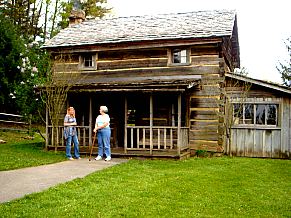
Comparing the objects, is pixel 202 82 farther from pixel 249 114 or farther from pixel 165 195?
pixel 165 195

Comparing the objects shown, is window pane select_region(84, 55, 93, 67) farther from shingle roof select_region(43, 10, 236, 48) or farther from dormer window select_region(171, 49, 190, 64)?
dormer window select_region(171, 49, 190, 64)

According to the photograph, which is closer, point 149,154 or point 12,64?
point 149,154

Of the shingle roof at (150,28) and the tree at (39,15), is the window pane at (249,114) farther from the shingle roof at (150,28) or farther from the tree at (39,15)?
the tree at (39,15)

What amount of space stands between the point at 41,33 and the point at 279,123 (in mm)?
26058

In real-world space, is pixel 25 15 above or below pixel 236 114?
above

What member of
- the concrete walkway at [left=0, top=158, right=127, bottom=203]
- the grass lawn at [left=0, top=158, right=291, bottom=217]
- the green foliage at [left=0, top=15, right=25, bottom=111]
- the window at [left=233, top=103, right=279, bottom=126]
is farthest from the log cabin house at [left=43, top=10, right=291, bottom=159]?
the green foliage at [left=0, top=15, right=25, bottom=111]

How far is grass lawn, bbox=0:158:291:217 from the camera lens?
630 cm

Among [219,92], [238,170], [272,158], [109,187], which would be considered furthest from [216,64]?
[109,187]

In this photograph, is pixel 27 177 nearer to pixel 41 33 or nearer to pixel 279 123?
pixel 279 123

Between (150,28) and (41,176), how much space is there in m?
10.3

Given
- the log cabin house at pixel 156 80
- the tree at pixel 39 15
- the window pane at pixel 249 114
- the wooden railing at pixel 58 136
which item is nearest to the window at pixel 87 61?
the log cabin house at pixel 156 80

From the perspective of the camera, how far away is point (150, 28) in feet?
57.5

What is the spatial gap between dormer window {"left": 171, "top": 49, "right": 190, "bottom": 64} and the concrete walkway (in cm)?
584

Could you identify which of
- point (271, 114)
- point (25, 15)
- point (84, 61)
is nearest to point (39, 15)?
point (25, 15)
